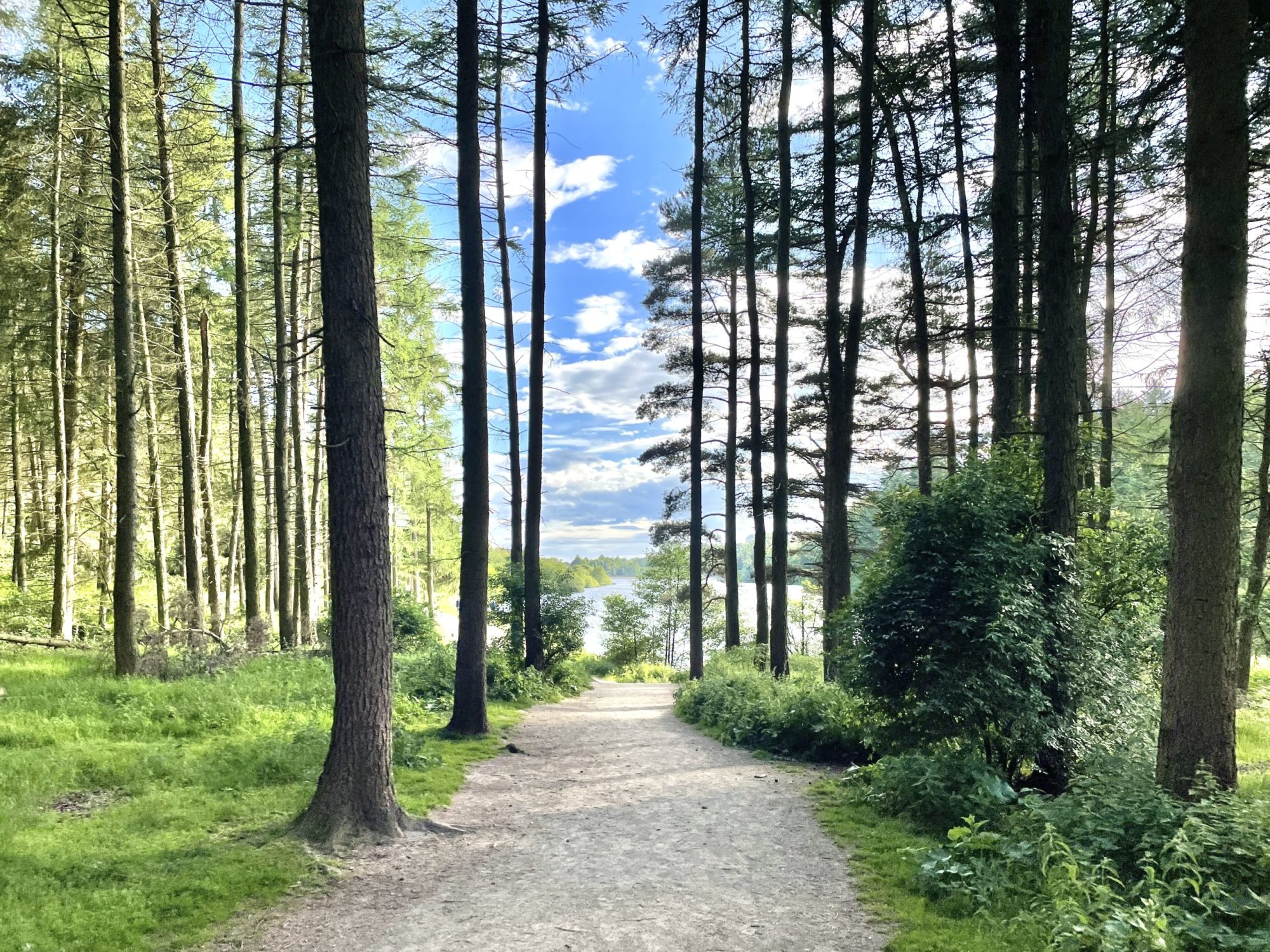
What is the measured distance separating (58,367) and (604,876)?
15.1 m

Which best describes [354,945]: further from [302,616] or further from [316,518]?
[316,518]

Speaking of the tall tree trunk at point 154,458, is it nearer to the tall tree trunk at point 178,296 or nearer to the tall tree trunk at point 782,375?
the tall tree trunk at point 178,296

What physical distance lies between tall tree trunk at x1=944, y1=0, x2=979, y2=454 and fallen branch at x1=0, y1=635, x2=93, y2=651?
52.5ft

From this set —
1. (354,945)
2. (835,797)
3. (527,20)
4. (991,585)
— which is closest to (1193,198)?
(991,585)

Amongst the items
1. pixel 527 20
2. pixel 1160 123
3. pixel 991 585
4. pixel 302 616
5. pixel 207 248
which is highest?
pixel 527 20

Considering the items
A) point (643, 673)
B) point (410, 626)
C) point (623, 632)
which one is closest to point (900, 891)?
point (410, 626)

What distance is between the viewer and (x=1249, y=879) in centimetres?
395

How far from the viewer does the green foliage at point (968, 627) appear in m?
6.20

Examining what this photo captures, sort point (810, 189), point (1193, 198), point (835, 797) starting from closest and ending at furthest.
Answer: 1. point (1193, 198)
2. point (835, 797)
3. point (810, 189)

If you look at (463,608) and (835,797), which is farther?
(463,608)

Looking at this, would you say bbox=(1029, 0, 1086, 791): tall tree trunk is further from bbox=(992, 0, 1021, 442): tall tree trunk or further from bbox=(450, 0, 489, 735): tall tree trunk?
bbox=(450, 0, 489, 735): tall tree trunk

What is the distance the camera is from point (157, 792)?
6.06m

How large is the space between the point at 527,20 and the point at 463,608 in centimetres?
998

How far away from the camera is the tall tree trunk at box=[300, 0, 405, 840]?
18.9 feet
